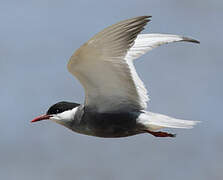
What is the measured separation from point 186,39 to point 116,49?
156 cm

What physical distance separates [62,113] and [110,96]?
70 centimetres

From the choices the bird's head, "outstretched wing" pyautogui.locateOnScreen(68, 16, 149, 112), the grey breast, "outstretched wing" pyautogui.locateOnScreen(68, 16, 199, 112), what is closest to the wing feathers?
"outstretched wing" pyautogui.locateOnScreen(68, 16, 199, 112)

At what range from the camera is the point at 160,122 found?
26.5 ft

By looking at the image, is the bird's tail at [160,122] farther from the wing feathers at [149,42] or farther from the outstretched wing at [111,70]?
the wing feathers at [149,42]

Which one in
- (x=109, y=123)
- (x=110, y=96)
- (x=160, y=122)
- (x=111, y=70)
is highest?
(x=111, y=70)

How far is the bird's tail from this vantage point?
793 centimetres

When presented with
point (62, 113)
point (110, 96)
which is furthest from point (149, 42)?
point (62, 113)

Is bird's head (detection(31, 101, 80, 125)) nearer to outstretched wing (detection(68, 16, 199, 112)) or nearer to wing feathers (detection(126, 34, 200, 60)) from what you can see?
outstretched wing (detection(68, 16, 199, 112))

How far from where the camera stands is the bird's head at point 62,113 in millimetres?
8414

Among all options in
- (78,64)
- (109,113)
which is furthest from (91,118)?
(78,64)

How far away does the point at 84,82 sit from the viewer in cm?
802

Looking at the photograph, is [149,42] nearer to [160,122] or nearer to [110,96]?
[110,96]

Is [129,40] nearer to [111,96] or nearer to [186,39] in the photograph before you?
[111,96]

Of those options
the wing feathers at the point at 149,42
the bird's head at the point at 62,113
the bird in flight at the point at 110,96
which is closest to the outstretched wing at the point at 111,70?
the bird in flight at the point at 110,96
